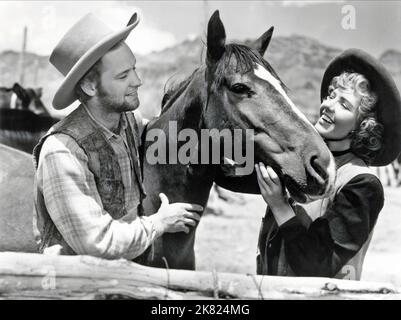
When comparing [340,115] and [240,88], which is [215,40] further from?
[340,115]

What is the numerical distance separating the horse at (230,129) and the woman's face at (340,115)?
14.8 inches

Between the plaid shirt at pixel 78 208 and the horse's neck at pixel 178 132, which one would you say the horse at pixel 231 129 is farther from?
the plaid shirt at pixel 78 208

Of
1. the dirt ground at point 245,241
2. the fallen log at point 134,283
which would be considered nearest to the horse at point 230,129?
the fallen log at point 134,283

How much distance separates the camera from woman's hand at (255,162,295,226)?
1.90 m

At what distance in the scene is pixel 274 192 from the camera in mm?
1926

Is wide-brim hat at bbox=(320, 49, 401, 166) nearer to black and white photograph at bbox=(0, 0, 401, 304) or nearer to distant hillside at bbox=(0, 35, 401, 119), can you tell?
black and white photograph at bbox=(0, 0, 401, 304)

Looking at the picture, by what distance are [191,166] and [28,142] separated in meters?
1.65

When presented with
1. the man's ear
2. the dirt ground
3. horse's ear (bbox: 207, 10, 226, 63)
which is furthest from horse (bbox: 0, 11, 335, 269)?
the dirt ground

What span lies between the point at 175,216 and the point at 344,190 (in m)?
0.72

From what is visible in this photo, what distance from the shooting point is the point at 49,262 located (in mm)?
1690

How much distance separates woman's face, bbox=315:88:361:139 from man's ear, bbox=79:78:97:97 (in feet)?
3.32

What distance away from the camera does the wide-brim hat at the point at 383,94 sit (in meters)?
2.14
